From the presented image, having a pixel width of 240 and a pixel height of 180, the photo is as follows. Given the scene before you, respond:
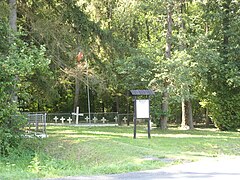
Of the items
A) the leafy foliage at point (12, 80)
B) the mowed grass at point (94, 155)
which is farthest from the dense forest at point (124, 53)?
the mowed grass at point (94, 155)

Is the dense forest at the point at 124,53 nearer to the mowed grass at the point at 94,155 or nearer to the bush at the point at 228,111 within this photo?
the bush at the point at 228,111

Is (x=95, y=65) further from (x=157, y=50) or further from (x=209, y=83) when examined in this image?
(x=209, y=83)

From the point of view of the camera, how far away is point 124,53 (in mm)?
20594

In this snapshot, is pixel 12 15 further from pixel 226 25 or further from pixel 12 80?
pixel 226 25

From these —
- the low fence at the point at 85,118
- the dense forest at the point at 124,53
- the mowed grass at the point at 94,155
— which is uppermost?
the dense forest at the point at 124,53

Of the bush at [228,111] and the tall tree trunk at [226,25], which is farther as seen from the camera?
the bush at [228,111]

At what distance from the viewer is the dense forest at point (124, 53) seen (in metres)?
14.2

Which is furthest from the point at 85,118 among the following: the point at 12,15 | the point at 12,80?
the point at 12,80

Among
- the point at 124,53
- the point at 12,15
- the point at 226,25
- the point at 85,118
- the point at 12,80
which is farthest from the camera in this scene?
the point at 85,118

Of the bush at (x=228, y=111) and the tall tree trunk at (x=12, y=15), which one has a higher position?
the tall tree trunk at (x=12, y=15)

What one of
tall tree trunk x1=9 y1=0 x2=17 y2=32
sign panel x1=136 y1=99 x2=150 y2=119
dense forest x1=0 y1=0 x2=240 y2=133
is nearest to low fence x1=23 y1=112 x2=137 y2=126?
dense forest x1=0 y1=0 x2=240 y2=133

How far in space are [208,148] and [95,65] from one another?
8532mm

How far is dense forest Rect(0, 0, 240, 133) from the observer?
14180 millimetres

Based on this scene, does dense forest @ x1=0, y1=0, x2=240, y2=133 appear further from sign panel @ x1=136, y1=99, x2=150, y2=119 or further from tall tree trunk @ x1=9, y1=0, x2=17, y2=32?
sign panel @ x1=136, y1=99, x2=150, y2=119
